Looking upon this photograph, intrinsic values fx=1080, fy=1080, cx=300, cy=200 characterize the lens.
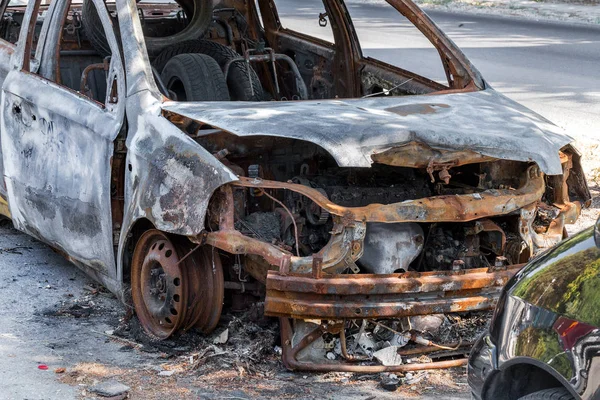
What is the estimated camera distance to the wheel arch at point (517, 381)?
3639 millimetres

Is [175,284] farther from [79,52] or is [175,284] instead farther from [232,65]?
[79,52]

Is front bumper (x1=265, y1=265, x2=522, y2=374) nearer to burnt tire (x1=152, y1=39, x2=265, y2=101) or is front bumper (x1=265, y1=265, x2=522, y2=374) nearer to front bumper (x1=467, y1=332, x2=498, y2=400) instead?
front bumper (x1=467, y1=332, x2=498, y2=400)

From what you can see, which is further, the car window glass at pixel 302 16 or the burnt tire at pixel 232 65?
the car window glass at pixel 302 16

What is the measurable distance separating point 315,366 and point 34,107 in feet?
8.09

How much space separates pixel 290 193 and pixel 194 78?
1.37 m

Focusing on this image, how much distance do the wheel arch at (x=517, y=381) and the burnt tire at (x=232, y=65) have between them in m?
3.64

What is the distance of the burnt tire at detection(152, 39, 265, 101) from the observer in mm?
7109

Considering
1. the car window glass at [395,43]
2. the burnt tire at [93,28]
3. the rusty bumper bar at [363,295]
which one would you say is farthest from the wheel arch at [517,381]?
the car window glass at [395,43]

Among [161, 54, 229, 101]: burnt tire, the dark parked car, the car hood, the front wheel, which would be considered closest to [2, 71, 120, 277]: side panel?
the front wheel

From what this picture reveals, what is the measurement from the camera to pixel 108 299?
6527 mm

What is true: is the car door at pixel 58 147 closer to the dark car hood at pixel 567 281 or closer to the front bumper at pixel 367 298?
the front bumper at pixel 367 298

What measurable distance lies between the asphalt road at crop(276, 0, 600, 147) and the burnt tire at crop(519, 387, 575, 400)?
7860 mm

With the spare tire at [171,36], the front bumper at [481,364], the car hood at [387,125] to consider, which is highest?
the spare tire at [171,36]

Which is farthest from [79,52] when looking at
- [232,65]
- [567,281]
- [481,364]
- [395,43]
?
[395,43]
